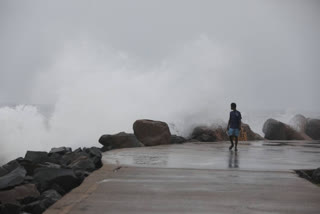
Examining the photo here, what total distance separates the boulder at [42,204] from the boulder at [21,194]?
243 mm

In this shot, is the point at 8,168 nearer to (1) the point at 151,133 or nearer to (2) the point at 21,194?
(2) the point at 21,194

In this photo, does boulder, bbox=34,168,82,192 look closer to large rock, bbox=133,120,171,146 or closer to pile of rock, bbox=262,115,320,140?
large rock, bbox=133,120,171,146

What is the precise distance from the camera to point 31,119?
39125mm

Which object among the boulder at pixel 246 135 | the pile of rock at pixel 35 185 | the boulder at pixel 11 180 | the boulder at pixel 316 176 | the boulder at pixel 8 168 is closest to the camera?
the pile of rock at pixel 35 185

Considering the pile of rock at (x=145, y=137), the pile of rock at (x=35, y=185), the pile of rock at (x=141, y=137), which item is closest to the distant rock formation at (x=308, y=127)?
the pile of rock at (x=145, y=137)

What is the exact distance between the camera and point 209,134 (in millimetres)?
19406

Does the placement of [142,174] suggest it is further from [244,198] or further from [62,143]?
[62,143]

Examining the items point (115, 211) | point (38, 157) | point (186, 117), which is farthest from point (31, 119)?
point (115, 211)

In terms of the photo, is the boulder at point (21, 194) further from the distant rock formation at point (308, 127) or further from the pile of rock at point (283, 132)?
the distant rock formation at point (308, 127)

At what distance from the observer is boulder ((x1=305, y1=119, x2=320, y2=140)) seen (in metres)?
22.9

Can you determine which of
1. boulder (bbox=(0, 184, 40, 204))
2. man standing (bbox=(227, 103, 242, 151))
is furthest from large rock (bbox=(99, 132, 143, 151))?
boulder (bbox=(0, 184, 40, 204))

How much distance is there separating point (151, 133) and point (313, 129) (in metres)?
11.1

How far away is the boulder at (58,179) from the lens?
6.53 meters

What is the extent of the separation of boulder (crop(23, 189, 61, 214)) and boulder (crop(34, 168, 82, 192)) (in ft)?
2.63
